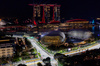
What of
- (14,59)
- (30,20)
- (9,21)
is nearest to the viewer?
(14,59)

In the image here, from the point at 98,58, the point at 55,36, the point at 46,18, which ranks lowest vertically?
the point at 98,58

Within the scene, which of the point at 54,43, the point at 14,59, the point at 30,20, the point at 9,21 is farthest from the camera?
the point at 30,20

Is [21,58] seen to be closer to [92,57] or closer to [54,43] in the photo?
[54,43]

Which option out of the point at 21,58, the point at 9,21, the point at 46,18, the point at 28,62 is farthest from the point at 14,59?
the point at 46,18

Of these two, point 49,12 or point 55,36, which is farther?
point 49,12

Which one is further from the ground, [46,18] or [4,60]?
[46,18]

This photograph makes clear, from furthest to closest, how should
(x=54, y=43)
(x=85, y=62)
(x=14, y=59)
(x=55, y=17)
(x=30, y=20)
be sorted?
(x=55, y=17), (x=30, y=20), (x=54, y=43), (x=14, y=59), (x=85, y=62)

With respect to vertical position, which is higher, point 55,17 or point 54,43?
point 55,17

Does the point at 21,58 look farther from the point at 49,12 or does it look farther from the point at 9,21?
the point at 49,12

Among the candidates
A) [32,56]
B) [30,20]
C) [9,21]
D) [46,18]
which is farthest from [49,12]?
[32,56]
